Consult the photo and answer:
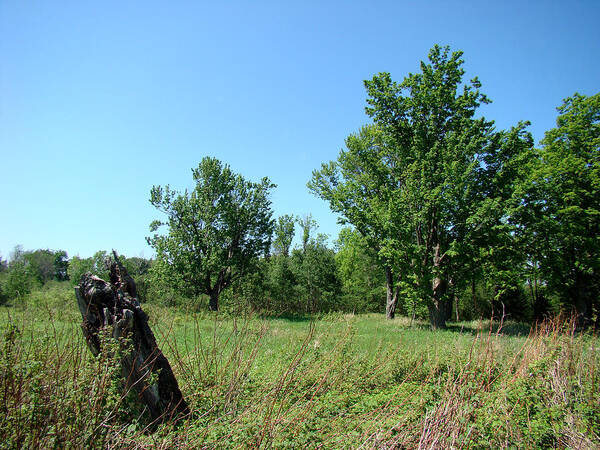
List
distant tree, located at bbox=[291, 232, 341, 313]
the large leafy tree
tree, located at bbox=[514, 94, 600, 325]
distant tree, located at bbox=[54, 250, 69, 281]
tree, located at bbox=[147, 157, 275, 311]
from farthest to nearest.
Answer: distant tree, located at bbox=[54, 250, 69, 281] → distant tree, located at bbox=[291, 232, 341, 313] → tree, located at bbox=[147, 157, 275, 311] → tree, located at bbox=[514, 94, 600, 325] → the large leafy tree

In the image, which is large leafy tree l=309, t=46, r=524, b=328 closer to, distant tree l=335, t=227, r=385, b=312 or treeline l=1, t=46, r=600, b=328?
treeline l=1, t=46, r=600, b=328

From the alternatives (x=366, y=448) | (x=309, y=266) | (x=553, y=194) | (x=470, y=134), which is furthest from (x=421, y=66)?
(x=309, y=266)

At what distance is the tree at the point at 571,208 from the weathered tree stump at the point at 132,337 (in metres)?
18.8

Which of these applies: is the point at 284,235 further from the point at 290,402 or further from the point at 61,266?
the point at 61,266

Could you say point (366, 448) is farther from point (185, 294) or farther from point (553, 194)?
point (185, 294)

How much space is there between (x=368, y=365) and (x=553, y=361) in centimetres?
339

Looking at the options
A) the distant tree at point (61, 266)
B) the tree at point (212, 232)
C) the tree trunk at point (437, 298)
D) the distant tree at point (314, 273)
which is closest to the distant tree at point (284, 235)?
the distant tree at point (314, 273)

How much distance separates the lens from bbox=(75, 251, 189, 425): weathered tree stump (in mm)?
4164

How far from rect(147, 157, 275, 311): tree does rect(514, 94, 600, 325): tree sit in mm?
19210

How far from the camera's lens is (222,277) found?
25719 mm

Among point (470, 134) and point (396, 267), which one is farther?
point (396, 267)

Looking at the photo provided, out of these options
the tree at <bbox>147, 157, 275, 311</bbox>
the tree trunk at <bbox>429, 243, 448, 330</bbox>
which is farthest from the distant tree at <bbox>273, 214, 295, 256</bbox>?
the tree trunk at <bbox>429, 243, 448, 330</bbox>

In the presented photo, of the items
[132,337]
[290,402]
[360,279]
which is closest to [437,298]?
[290,402]

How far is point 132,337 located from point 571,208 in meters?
22.3
